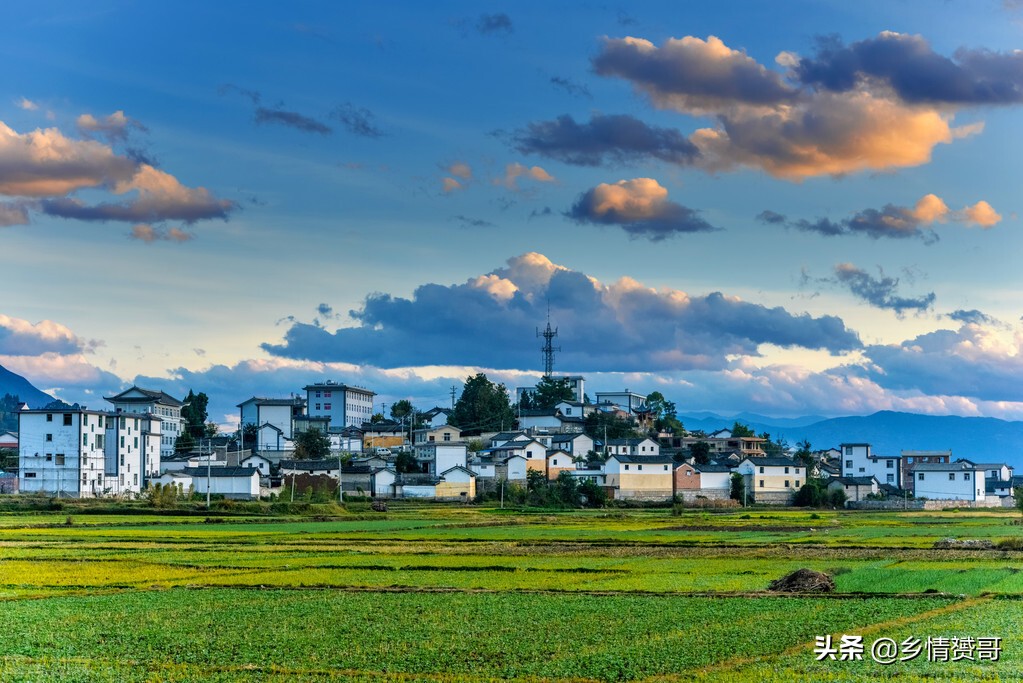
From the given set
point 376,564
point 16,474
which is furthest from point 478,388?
point 376,564

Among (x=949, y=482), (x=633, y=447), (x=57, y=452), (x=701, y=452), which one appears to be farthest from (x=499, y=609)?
(x=949, y=482)

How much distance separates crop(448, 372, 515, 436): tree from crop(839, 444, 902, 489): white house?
31808mm

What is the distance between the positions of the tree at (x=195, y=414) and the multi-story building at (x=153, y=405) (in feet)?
4.36

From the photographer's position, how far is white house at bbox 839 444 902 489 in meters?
107

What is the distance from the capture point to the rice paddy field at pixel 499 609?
60.0 ft

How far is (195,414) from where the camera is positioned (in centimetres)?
11538

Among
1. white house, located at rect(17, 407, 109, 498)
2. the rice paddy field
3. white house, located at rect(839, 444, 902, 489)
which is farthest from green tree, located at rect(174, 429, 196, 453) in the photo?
white house, located at rect(839, 444, 902, 489)

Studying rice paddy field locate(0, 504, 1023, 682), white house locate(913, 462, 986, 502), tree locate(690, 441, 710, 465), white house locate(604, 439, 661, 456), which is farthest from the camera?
tree locate(690, 441, 710, 465)

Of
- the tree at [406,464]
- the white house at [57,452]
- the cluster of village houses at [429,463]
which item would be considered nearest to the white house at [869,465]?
the cluster of village houses at [429,463]

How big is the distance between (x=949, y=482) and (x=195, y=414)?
70.5 m

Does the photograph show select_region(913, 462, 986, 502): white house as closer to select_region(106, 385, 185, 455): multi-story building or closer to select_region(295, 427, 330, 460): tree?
select_region(295, 427, 330, 460): tree

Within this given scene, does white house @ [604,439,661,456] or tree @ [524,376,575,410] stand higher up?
tree @ [524,376,575,410]

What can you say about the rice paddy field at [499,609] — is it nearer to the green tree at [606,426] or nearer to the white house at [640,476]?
the white house at [640,476]

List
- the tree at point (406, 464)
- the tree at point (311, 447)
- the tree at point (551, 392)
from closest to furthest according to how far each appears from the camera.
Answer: the tree at point (406, 464) < the tree at point (311, 447) < the tree at point (551, 392)
